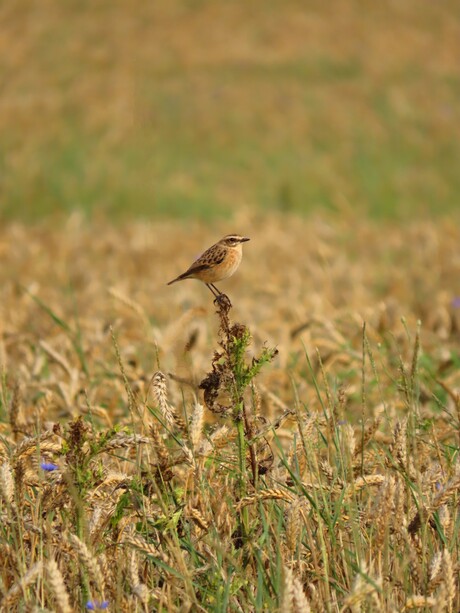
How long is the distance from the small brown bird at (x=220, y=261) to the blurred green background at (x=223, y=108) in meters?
11.1

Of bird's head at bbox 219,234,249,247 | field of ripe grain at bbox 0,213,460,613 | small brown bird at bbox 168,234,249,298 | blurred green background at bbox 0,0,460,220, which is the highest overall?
blurred green background at bbox 0,0,460,220

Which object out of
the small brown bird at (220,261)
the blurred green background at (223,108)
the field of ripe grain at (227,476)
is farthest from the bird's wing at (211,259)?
the blurred green background at (223,108)

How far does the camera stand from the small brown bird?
2637mm

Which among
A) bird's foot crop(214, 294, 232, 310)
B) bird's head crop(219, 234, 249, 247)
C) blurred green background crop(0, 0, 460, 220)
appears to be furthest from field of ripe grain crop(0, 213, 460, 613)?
blurred green background crop(0, 0, 460, 220)

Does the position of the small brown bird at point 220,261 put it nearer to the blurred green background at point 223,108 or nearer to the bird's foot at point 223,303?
the bird's foot at point 223,303

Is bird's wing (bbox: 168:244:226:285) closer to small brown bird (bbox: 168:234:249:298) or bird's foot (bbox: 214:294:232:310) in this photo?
small brown bird (bbox: 168:234:249:298)

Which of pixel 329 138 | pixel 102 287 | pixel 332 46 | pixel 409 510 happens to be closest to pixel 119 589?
pixel 409 510

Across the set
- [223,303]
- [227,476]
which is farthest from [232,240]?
[227,476]

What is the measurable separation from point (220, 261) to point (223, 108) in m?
17.2

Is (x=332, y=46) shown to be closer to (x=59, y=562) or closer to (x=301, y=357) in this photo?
(x=301, y=357)

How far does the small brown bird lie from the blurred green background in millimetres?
11051

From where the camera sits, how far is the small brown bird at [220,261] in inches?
104

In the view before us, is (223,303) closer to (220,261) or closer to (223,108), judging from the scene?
(220,261)

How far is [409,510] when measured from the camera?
2.31 meters
